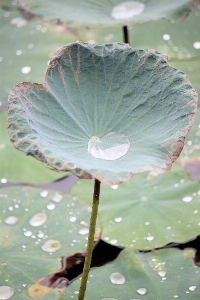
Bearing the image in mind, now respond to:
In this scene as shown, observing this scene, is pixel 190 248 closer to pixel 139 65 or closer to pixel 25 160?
pixel 139 65

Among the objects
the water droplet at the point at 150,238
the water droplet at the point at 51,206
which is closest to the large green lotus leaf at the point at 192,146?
the water droplet at the point at 150,238

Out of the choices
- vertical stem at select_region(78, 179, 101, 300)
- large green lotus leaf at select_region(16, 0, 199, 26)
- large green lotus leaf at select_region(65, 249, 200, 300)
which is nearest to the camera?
vertical stem at select_region(78, 179, 101, 300)

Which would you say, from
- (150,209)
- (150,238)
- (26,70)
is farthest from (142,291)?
(26,70)

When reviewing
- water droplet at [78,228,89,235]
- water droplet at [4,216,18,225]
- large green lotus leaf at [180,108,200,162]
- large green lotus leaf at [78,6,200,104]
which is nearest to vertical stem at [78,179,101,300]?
water droplet at [78,228,89,235]

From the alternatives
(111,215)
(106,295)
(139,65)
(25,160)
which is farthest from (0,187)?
(139,65)

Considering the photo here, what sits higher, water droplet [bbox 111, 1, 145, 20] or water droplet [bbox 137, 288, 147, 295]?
water droplet [bbox 111, 1, 145, 20]

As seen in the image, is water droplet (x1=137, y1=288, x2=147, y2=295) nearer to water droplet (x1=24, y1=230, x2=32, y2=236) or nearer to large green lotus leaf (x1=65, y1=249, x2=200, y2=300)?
large green lotus leaf (x1=65, y1=249, x2=200, y2=300)

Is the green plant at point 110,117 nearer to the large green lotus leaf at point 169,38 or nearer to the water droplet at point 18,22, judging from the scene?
the large green lotus leaf at point 169,38
